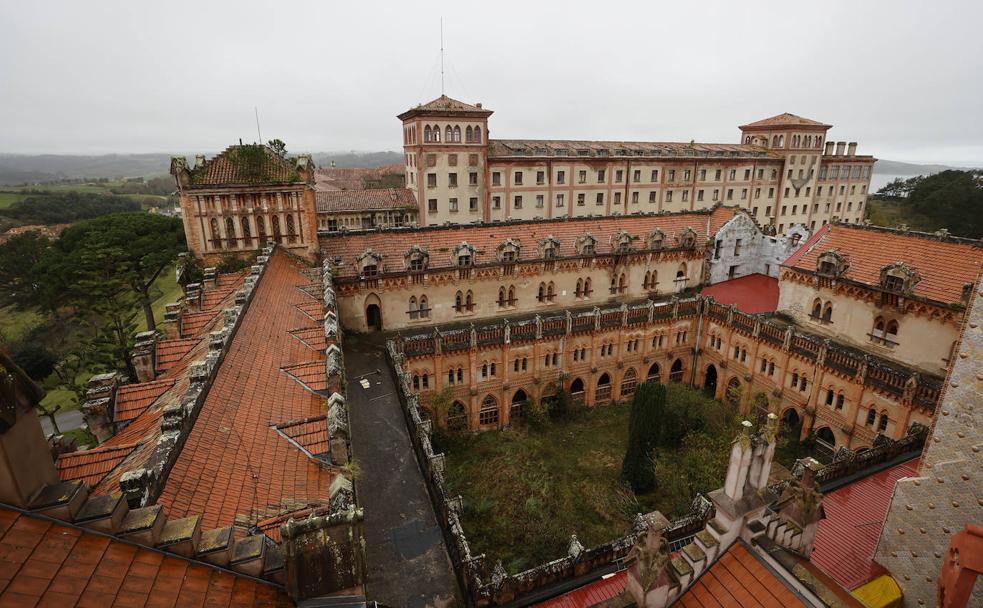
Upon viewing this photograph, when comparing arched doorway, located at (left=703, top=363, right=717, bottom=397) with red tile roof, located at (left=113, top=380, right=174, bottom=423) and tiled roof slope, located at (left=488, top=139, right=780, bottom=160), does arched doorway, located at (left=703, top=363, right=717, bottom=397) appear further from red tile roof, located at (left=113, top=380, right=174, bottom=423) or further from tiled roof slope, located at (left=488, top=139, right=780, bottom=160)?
red tile roof, located at (left=113, top=380, right=174, bottom=423)

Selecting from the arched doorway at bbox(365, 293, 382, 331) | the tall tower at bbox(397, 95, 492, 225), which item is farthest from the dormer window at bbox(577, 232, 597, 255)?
the tall tower at bbox(397, 95, 492, 225)

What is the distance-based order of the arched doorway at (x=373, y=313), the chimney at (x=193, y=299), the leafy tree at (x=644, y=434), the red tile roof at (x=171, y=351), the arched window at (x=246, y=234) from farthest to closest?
the arched doorway at (x=373, y=313) → the arched window at (x=246, y=234) → the leafy tree at (x=644, y=434) → the chimney at (x=193, y=299) → the red tile roof at (x=171, y=351)

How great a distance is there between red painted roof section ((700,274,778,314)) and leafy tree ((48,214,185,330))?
2127 inches

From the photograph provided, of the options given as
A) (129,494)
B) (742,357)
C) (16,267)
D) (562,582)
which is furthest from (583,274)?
(16,267)

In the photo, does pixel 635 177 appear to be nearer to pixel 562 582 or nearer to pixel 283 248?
pixel 283 248

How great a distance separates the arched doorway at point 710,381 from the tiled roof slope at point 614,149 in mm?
34286

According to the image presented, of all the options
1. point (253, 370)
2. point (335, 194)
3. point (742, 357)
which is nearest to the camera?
point (253, 370)

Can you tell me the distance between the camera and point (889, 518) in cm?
1406

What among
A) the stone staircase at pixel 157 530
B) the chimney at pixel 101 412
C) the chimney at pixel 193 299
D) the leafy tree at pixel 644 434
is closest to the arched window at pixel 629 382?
the leafy tree at pixel 644 434

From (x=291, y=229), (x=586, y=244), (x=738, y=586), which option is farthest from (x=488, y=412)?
(x=738, y=586)

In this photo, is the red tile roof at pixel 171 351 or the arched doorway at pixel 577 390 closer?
the red tile roof at pixel 171 351

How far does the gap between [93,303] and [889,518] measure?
59.5 meters

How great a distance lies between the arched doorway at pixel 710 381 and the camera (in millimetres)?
43219

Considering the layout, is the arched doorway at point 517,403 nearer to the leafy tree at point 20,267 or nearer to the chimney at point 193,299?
the chimney at point 193,299
